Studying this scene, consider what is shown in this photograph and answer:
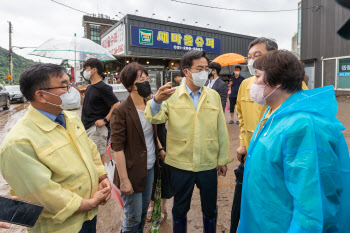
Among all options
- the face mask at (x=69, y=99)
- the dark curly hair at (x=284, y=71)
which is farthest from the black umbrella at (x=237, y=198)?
the face mask at (x=69, y=99)

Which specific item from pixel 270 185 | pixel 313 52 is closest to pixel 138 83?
pixel 270 185

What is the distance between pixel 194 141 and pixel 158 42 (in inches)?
543

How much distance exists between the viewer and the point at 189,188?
221cm

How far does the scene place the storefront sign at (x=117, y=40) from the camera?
45.3 ft

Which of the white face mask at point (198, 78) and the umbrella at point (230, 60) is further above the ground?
the umbrella at point (230, 60)

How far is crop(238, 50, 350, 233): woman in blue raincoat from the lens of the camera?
3.50 ft

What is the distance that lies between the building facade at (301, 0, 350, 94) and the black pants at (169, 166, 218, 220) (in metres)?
14.1

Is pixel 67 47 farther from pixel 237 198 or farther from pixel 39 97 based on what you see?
pixel 237 198

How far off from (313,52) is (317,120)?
53.8ft

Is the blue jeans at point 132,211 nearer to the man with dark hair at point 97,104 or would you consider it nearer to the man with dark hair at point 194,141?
the man with dark hair at point 194,141

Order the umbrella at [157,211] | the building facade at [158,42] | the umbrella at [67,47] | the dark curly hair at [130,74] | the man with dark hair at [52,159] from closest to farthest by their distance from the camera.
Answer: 1. the man with dark hair at [52,159]
2. the dark curly hair at [130,74]
3. the umbrella at [157,211]
4. the umbrella at [67,47]
5. the building facade at [158,42]

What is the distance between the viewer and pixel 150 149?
230cm

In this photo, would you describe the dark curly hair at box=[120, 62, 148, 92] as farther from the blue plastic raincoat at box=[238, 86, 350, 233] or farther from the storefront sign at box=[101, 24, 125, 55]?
the storefront sign at box=[101, 24, 125, 55]

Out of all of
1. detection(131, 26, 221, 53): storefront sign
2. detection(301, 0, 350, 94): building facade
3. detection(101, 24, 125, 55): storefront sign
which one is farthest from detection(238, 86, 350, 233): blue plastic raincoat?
detection(301, 0, 350, 94): building facade
